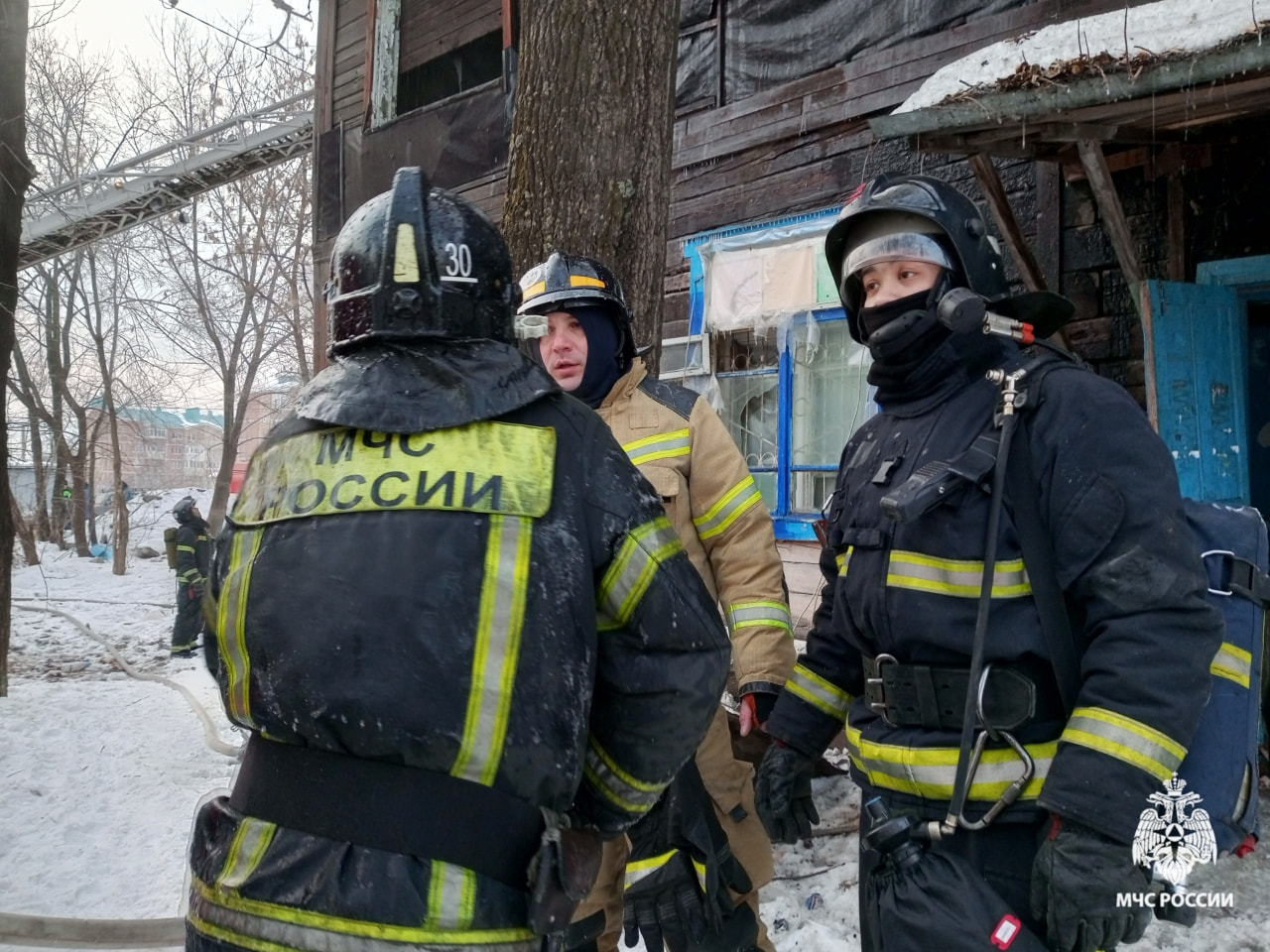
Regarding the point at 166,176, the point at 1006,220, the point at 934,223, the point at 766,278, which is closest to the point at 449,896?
the point at 934,223

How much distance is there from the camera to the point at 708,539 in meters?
2.76

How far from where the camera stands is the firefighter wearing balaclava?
159 cm

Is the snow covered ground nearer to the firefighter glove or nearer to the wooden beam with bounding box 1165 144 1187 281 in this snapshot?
the firefighter glove

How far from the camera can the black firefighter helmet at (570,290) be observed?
2844 mm

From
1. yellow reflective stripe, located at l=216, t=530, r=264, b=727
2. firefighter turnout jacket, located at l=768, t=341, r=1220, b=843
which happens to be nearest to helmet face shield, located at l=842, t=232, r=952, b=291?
firefighter turnout jacket, located at l=768, t=341, r=1220, b=843

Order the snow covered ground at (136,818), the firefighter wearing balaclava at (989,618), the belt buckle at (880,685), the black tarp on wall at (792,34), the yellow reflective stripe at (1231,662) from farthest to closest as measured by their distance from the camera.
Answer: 1. the black tarp on wall at (792,34)
2. the snow covered ground at (136,818)
3. the belt buckle at (880,685)
4. the yellow reflective stripe at (1231,662)
5. the firefighter wearing balaclava at (989,618)

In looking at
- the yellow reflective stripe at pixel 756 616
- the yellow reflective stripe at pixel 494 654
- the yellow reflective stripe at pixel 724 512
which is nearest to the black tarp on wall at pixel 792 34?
the yellow reflective stripe at pixel 724 512

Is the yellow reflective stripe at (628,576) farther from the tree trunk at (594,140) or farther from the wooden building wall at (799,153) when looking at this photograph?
the wooden building wall at (799,153)

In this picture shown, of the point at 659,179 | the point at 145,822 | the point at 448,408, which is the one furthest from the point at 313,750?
the point at 145,822

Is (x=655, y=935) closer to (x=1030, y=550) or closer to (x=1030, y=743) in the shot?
(x=1030, y=743)

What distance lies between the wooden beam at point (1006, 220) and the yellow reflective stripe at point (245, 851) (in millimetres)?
4303

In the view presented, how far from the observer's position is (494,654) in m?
1.44

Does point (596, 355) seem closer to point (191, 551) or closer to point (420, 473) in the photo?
point (420, 473)

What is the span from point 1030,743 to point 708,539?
3.86ft
